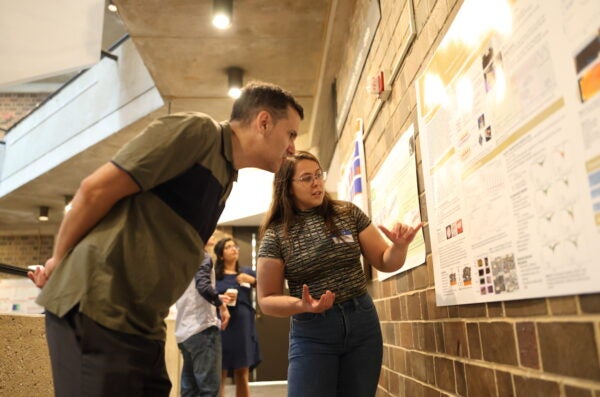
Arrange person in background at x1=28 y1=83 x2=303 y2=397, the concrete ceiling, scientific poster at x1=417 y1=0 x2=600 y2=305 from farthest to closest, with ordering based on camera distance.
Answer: the concrete ceiling < person in background at x1=28 y1=83 x2=303 y2=397 < scientific poster at x1=417 y1=0 x2=600 y2=305

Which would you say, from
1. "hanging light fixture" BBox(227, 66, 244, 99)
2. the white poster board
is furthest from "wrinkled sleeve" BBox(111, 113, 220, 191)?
the white poster board

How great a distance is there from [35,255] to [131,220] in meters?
8.70

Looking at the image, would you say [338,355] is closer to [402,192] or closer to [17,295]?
[402,192]

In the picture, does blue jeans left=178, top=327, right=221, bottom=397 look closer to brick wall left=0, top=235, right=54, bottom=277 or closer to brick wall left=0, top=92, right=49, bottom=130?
brick wall left=0, top=235, right=54, bottom=277

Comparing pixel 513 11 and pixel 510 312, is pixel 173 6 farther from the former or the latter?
pixel 510 312

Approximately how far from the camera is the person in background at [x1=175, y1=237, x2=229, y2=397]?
3.06 meters

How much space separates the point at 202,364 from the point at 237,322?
0.87 metres

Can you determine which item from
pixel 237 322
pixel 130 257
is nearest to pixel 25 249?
pixel 237 322

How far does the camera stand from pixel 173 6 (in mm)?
3213

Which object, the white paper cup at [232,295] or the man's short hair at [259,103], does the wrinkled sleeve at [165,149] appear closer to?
the man's short hair at [259,103]

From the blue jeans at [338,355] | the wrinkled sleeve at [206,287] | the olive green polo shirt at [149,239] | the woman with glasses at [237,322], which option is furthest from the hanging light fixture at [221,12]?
the blue jeans at [338,355]

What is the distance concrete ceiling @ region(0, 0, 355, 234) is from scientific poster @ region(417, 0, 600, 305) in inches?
80.6

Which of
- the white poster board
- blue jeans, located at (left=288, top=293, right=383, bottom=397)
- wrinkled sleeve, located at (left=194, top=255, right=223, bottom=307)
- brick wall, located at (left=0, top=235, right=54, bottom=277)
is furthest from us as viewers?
brick wall, located at (left=0, top=235, right=54, bottom=277)

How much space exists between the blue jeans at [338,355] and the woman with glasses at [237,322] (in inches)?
90.5
